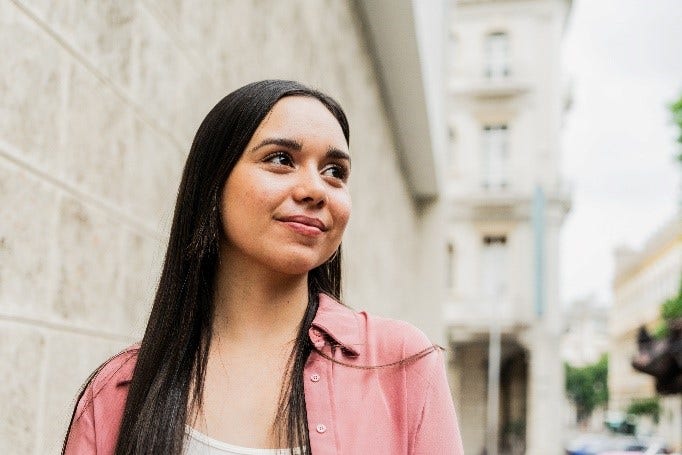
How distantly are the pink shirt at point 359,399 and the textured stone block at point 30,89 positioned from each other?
0.53m

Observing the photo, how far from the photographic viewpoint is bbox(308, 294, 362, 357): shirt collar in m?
1.42

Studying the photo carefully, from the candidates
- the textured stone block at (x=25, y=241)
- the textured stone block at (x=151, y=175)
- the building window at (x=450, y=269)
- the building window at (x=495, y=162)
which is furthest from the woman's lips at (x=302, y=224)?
the building window at (x=495, y=162)

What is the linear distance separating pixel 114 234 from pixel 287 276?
34.7 inches

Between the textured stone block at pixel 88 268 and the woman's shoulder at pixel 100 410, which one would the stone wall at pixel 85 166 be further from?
the woman's shoulder at pixel 100 410

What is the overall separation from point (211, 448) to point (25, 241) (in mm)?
671

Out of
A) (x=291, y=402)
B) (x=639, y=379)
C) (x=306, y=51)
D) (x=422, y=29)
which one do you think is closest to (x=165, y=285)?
(x=291, y=402)

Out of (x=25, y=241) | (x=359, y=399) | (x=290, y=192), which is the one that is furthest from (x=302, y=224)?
(x=25, y=241)

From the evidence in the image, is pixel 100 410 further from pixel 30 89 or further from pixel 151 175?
pixel 151 175

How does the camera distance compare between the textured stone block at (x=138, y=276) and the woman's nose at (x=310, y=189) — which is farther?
the textured stone block at (x=138, y=276)

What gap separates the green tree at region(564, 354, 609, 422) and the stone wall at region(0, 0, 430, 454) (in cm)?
8981

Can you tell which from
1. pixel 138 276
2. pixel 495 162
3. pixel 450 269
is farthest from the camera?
pixel 495 162

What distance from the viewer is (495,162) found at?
2589 cm

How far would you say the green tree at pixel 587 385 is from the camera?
88625 mm

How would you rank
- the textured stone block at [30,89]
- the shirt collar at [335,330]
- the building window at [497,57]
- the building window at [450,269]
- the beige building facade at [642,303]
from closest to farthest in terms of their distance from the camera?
the shirt collar at [335,330]
the textured stone block at [30,89]
the building window at [450,269]
the building window at [497,57]
the beige building facade at [642,303]
